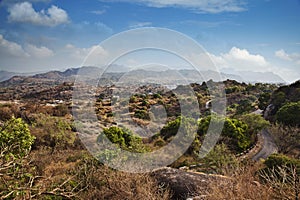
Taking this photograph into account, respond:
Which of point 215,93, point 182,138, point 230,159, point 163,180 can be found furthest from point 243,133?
point 215,93

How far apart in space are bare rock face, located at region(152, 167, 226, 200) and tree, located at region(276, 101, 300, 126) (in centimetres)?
1937

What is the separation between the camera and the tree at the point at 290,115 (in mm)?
26047

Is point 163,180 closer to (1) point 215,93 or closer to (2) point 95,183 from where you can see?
(2) point 95,183

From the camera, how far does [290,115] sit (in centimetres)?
2658

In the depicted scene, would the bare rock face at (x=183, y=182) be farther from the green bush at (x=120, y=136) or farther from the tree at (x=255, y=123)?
the tree at (x=255, y=123)

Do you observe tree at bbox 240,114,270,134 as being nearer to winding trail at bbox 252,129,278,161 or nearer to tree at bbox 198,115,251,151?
winding trail at bbox 252,129,278,161

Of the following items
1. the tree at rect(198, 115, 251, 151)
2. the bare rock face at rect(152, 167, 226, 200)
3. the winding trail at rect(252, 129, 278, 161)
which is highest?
the bare rock face at rect(152, 167, 226, 200)

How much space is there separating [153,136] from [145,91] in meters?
17.1

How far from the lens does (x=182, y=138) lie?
70.1 feet

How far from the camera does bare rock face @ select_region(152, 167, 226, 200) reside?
935cm

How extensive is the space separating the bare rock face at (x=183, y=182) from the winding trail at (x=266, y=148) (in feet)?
39.3

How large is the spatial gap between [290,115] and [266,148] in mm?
5691

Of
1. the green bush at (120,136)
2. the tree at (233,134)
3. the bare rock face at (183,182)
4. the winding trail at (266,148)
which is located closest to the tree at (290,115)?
the winding trail at (266,148)

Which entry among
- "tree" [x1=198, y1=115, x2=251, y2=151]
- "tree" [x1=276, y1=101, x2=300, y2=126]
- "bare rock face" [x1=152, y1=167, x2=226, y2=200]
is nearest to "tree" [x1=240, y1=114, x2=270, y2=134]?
"tree" [x1=198, y1=115, x2=251, y2=151]
